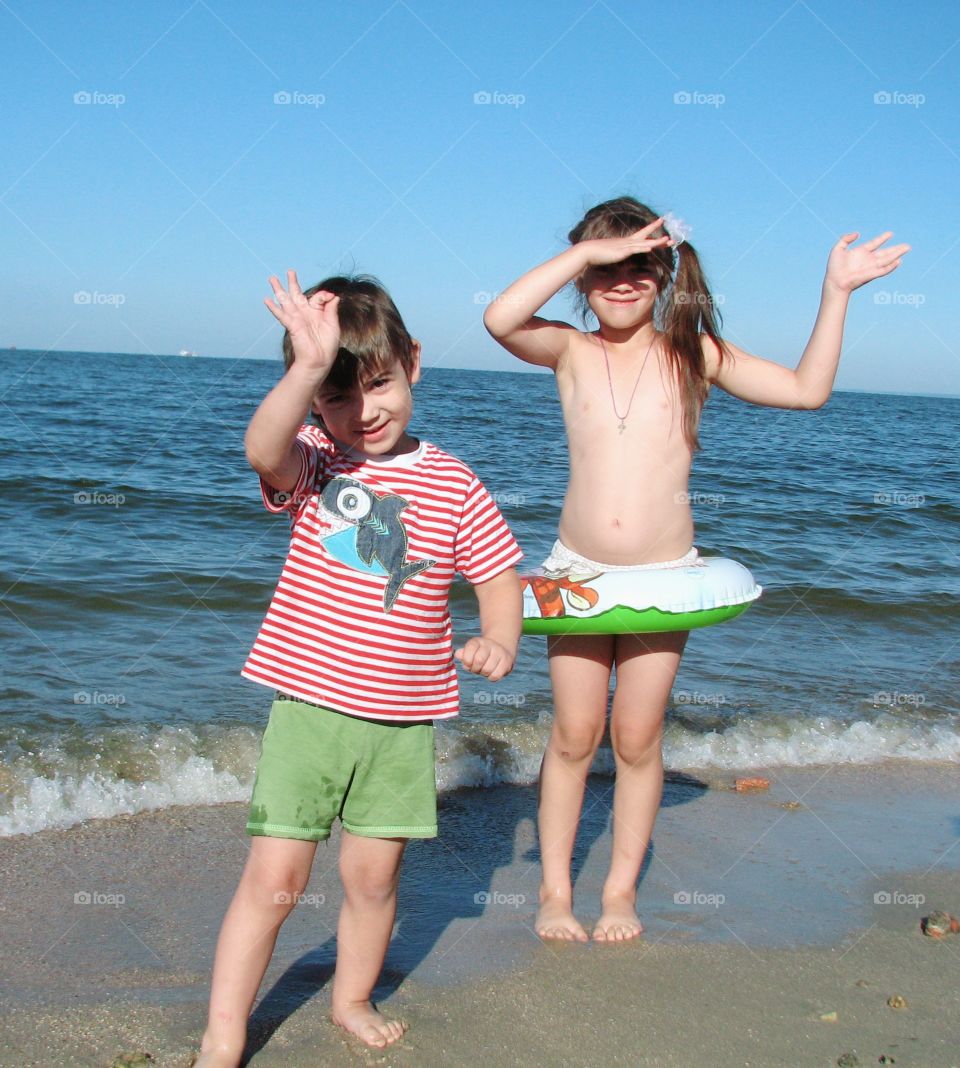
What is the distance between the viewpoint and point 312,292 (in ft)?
8.40

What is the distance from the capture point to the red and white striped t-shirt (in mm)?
2533

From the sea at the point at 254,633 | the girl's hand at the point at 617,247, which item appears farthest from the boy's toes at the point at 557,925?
the girl's hand at the point at 617,247

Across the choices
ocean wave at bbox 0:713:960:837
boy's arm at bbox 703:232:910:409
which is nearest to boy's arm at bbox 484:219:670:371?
boy's arm at bbox 703:232:910:409

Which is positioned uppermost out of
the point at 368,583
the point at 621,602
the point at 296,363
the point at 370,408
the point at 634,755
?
the point at 296,363

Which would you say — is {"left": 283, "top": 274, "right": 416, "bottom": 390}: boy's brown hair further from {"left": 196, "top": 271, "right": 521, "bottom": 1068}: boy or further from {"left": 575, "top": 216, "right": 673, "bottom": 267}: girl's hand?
{"left": 575, "top": 216, "right": 673, "bottom": 267}: girl's hand

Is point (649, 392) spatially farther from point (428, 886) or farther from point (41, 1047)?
point (41, 1047)

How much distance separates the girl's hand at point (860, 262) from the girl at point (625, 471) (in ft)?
0.67

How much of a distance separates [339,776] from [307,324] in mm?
1017

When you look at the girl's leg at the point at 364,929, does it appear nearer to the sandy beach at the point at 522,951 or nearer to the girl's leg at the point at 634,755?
the sandy beach at the point at 522,951

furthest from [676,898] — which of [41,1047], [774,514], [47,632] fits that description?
[774,514]

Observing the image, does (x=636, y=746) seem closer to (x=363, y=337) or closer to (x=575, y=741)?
(x=575, y=741)

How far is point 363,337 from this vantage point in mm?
2477

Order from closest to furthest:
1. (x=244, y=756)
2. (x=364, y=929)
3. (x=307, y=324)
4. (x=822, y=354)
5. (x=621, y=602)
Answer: (x=307, y=324) < (x=364, y=929) < (x=822, y=354) < (x=621, y=602) < (x=244, y=756)

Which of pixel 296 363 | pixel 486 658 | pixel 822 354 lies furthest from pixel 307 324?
pixel 822 354
